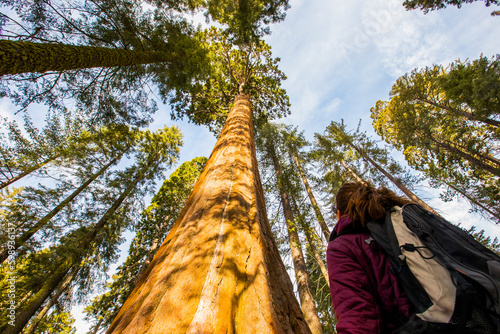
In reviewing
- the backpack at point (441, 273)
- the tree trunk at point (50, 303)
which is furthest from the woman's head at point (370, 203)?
the tree trunk at point (50, 303)

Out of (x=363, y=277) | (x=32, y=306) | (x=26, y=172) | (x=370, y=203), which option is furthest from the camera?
(x=26, y=172)

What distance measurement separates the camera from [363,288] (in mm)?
1143

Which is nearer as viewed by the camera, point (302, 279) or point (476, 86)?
point (302, 279)

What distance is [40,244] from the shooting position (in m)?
6.80

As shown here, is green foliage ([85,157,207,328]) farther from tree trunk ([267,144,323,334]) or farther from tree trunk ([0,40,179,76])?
tree trunk ([0,40,179,76])

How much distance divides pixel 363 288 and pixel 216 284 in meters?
0.90

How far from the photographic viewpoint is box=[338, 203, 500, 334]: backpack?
787 mm

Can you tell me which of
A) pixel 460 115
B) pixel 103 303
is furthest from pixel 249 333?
pixel 460 115

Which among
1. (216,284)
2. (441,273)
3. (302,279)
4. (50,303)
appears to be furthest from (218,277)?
(50,303)

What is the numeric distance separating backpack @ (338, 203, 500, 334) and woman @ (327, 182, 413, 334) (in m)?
0.08

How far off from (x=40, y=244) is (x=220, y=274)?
962cm

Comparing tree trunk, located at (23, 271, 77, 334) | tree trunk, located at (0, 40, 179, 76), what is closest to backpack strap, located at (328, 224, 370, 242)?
tree trunk, located at (0, 40, 179, 76)

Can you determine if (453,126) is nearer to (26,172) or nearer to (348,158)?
(348,158)

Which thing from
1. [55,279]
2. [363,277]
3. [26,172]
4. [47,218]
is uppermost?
[26,172]
